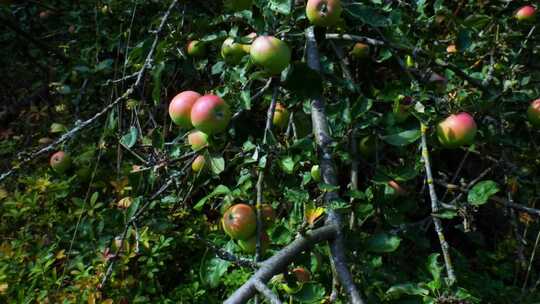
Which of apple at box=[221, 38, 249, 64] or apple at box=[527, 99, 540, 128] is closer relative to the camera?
apple at box=[221, 38, 249, 64]

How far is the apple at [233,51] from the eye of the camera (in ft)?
4.31

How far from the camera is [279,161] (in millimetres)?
1082

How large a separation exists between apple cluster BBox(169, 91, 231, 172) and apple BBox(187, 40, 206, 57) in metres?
0.38

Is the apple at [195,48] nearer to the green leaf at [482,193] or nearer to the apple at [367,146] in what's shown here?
the apple at [367,146]

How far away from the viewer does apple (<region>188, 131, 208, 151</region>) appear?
A: 118cm

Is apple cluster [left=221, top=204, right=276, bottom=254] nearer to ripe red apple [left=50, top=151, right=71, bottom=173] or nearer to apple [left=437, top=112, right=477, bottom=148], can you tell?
apple [left=437, top=112, right=477, bottom=148]

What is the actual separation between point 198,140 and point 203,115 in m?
0.15

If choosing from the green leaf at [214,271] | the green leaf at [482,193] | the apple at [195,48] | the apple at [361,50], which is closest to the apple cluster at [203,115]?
the green leaf at [214,271]

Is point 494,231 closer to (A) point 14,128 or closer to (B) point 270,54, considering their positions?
(B) point 270,54

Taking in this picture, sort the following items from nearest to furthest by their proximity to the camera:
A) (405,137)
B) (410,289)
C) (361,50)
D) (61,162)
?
(410,289)
(405,137)
(361,50)
(61,162)

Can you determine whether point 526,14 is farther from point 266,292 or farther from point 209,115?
point 266,292

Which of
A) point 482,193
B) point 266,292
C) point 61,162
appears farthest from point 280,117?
point 61,162

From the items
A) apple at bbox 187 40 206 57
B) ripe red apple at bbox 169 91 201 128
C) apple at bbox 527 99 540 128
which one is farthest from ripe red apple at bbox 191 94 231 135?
apple at bbox 527 99 540 128

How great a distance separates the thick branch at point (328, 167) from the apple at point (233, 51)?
0.59ft
